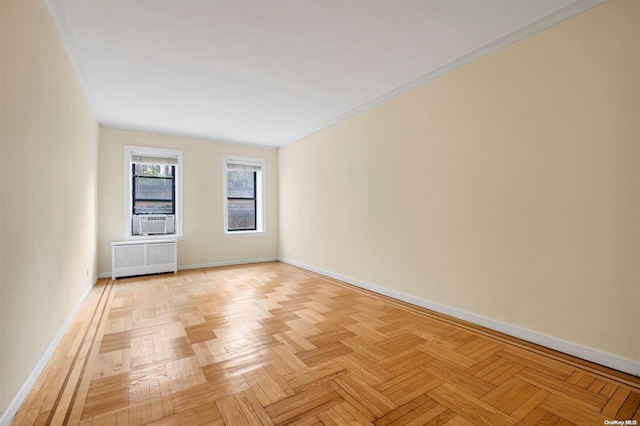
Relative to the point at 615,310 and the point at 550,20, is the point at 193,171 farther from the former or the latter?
the point at 615,310

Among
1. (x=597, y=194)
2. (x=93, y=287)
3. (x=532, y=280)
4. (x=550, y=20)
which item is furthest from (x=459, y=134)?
(x=93, y=287)

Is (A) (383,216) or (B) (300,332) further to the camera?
(A) (383,216)

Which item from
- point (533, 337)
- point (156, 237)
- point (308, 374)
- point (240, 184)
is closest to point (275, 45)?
point (308, 374)

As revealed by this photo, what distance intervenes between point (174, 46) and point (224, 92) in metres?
1.02

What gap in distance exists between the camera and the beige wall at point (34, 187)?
1.60 m

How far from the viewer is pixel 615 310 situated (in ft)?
6.85

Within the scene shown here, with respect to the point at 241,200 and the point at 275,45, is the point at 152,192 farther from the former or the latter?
the point at 275,45

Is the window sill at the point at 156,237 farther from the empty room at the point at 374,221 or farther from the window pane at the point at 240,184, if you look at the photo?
the window pane at the point at 240,184

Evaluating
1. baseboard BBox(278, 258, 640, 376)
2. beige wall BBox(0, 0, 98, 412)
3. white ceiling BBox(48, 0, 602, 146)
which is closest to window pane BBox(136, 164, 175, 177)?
white ceiling BBox(48, 0, 602, 146)

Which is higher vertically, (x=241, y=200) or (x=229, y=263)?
(x=241, y=200)

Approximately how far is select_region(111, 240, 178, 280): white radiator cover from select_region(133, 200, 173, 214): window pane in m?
0.68

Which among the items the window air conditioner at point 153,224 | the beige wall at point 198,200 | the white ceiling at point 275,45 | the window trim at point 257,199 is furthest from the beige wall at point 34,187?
the window trim at point 257,199

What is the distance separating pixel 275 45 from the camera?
273 centimetres

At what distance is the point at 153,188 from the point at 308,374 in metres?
5.02
